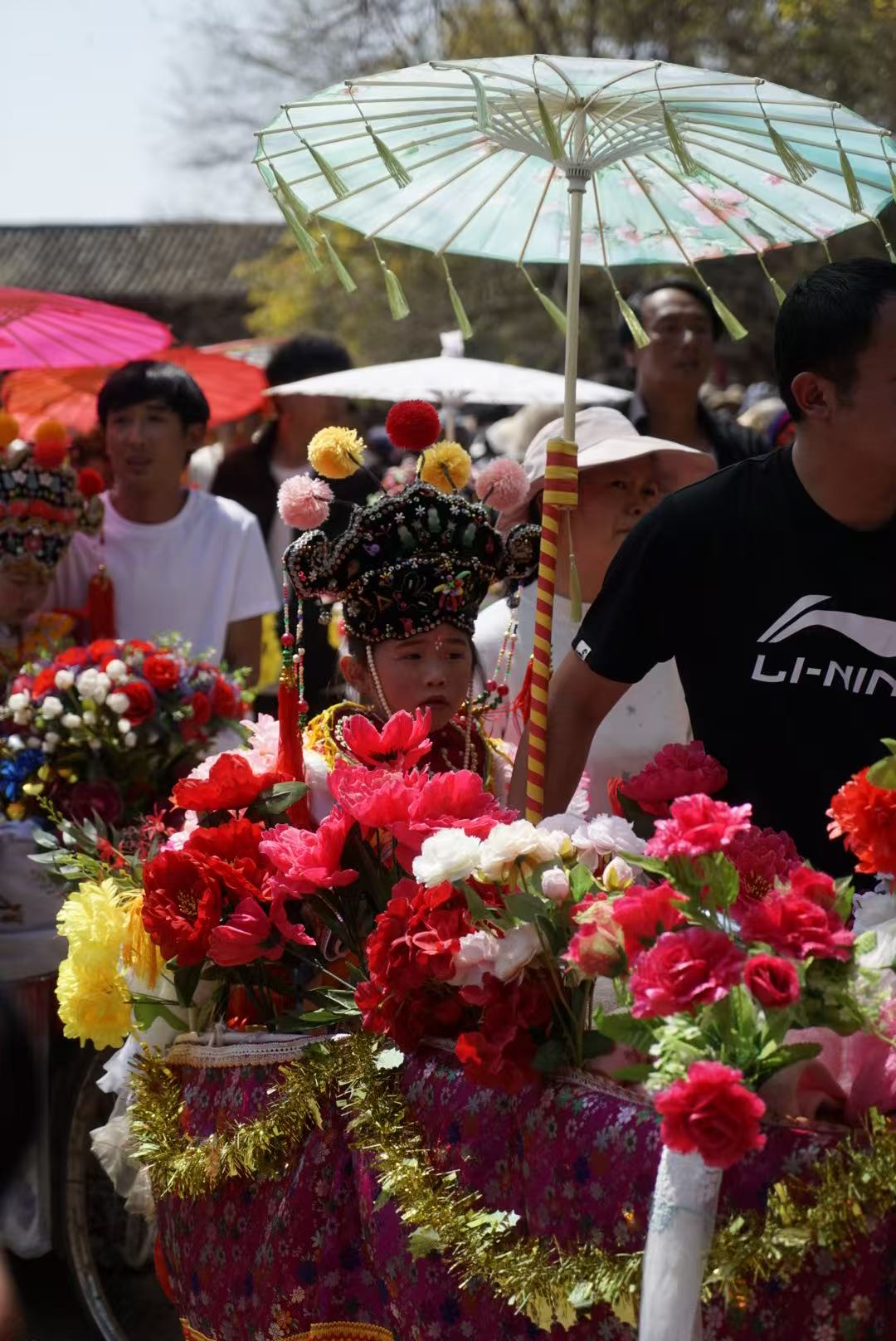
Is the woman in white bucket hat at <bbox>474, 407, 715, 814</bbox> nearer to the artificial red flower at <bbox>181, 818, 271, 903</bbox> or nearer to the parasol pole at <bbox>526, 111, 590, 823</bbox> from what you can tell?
the parasol pole at <bbox>526, 111, 590, 823</bbox>

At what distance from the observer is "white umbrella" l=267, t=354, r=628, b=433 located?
21.9 feet

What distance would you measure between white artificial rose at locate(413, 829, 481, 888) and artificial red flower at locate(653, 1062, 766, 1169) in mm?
523

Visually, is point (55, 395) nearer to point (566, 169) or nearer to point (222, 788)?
point (566, 169)

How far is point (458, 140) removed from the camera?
3143mm

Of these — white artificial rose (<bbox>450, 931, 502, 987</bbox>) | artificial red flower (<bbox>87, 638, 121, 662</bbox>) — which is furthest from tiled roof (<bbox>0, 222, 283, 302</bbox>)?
white artificial rose (<bbox>450, 931, 502, 987</bbox>)

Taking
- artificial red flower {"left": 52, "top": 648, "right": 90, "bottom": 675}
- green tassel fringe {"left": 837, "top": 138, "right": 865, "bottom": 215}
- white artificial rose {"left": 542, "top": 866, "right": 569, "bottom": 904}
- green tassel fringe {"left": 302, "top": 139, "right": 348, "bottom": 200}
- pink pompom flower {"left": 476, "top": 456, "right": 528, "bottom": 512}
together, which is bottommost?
artificial red flower {"left": 52, "top": 648, "right": 90, "bottom": 675}

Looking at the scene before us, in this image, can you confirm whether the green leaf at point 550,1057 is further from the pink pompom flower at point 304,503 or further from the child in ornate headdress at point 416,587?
the pink pompom flower at point 304,503

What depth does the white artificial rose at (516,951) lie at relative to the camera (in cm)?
213

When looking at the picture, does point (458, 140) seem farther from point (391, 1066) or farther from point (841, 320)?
point (391, 1066)

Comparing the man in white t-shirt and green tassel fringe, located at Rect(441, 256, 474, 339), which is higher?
green tassel fringe, located at Rect(441, 256, 474, 339)

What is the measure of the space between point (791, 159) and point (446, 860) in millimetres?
1338

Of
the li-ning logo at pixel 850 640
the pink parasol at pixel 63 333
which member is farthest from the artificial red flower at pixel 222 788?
the pink parasol at pixel 63 333

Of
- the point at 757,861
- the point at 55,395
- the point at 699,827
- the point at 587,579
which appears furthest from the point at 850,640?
the point at 55,395

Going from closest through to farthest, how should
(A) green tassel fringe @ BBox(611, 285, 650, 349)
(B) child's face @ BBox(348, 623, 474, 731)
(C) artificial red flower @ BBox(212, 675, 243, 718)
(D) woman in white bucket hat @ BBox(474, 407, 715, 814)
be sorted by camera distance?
(A) green tassel fringe @ BBox(611, 285, 650, 349), (B) child's face @ BBox(348, 623, 474, 731), (D) woman in white bucket hat @ BBox(474, 407, 715, 814), (C) artificial red flower @ BBox(212, 675, 243, 718)
